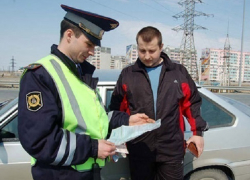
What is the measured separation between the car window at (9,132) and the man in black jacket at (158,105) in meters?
1.06

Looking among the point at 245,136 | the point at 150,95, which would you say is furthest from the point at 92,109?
the point at 245,136

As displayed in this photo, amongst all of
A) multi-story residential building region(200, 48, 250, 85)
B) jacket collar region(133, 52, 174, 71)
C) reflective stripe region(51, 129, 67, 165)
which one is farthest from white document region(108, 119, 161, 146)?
multi-story residential building region(200, 48, 250, 85)

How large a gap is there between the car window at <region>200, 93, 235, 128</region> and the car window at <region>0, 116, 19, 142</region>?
197cm

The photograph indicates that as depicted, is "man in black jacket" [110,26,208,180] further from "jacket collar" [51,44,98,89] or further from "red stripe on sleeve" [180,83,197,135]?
"jacket collar" [51,44,98,89]

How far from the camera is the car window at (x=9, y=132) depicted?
2029 millimetres

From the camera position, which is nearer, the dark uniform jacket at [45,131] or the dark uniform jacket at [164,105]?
the dark uniform jacket at [45,131]

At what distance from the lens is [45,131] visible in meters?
1.06

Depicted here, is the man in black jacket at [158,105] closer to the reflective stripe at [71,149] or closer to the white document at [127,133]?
the white document at [127,133]

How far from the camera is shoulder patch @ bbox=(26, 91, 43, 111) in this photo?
1.07 metres

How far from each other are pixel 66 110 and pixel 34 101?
0.16m

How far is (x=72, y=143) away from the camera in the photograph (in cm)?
112

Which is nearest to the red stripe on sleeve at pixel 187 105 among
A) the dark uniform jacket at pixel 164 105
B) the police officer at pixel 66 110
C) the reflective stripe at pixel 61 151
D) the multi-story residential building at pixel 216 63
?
the dark uniform jacket at pixel 164 105

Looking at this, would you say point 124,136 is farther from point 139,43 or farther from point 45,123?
point 139,43

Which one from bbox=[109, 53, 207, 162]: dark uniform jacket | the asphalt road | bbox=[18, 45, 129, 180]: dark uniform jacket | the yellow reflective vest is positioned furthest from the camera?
the asphalt road
